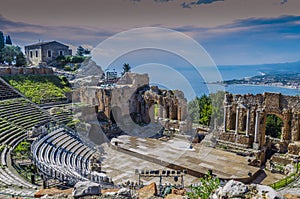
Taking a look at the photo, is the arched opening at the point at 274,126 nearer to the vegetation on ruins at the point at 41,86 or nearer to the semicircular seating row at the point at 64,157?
the semicircular seating row at the point at 64,157

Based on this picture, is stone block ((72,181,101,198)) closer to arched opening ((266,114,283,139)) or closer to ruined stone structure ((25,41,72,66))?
arched opening ((266,114,283,139))

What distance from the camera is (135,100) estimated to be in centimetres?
3656

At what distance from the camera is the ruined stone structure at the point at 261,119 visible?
80.7 ft

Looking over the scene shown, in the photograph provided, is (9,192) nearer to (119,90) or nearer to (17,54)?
(119,90)

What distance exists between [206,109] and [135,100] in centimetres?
957

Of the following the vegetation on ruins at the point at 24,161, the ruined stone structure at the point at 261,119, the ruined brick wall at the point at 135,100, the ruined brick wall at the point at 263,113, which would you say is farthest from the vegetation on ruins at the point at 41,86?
the ruined brick wall at the point at 263,113

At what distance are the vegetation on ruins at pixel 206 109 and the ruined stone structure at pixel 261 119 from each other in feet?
19.1

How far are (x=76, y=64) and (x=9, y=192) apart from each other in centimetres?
4421

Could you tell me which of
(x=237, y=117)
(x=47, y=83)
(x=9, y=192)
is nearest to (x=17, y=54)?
(x=47, y=83)

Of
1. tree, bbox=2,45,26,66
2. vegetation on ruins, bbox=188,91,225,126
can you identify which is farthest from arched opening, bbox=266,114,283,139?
tree, bbox=2,45,26,66

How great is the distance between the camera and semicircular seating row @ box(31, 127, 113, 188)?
15.8 m

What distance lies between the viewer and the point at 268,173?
22.3 meters

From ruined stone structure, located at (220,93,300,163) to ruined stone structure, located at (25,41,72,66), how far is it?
37.9m

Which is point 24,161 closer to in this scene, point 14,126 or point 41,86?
point 14,126
